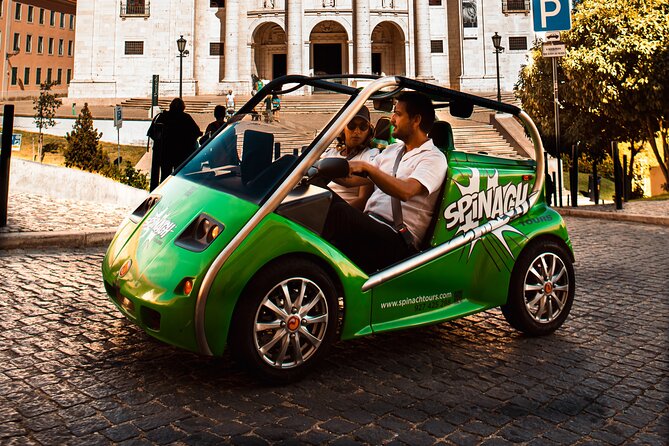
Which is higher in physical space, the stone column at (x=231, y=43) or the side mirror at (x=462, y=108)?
the stone column at (x=231, y=43)

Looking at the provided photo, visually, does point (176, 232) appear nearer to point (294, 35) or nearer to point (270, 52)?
point (294, 35)

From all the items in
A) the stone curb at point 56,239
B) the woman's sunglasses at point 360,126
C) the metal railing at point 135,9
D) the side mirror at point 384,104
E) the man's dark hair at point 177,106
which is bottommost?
the stone curb at point 56,239

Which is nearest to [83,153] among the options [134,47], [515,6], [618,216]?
[618,216]

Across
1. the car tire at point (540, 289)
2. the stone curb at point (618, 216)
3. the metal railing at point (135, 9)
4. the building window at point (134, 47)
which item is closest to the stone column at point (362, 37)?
the metal railing at point (135, 9)

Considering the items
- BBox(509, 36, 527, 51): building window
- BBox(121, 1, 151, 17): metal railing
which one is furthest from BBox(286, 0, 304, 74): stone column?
BBox(509, 36, 527, 51): building window

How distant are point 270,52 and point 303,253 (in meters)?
49.8

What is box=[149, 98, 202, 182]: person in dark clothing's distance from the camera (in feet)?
32.7

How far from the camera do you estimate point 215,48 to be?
47562 mm

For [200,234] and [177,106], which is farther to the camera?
[177,106]

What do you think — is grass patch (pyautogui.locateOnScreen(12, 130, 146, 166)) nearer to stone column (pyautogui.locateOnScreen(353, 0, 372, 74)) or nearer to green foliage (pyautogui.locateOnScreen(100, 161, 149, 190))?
green foliage (pyautogui.locateOnScreen(100, 161, 149, 190))

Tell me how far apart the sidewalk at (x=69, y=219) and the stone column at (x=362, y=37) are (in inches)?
1266

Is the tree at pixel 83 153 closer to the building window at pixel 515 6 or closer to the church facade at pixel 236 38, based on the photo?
the church facade at pixel 236 38

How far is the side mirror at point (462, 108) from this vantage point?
13.4 feet

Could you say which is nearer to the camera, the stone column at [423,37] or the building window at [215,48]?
the stone column at [423,37]
